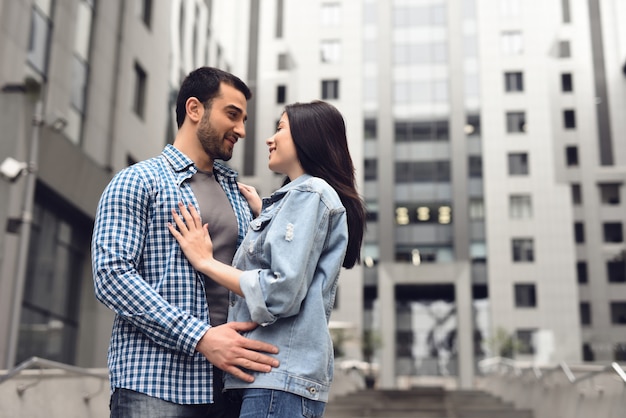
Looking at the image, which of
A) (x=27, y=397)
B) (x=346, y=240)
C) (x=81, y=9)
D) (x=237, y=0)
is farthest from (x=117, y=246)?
(x=237, y=0)

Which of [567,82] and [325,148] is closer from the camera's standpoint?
[325,148]

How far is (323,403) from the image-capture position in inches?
90.7

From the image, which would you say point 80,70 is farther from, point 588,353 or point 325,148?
point 588,353

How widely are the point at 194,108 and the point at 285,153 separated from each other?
1.39 ft

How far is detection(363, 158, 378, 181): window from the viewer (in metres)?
34.9

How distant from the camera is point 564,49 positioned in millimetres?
30234

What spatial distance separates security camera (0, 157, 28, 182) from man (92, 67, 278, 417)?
10.3 meters

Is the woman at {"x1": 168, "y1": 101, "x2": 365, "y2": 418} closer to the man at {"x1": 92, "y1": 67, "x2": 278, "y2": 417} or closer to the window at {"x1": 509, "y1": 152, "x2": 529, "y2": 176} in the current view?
the man at {"x1": 92, "y1": 67, "x2": 278, "y2": 417}

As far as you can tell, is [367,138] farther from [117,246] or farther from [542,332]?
[117,246]

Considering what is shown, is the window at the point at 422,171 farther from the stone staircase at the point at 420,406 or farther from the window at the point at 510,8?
the stone staircase at the point at 420,406

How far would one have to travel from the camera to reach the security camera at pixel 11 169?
12.1 meters

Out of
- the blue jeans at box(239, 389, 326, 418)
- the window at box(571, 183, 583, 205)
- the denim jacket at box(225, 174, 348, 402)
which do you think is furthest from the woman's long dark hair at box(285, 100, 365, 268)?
the window at box(571, 183, 583, 205)

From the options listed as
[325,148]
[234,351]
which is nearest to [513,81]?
[325,148]

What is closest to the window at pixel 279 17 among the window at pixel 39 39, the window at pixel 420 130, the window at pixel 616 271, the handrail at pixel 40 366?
the window at pixel 420 130
